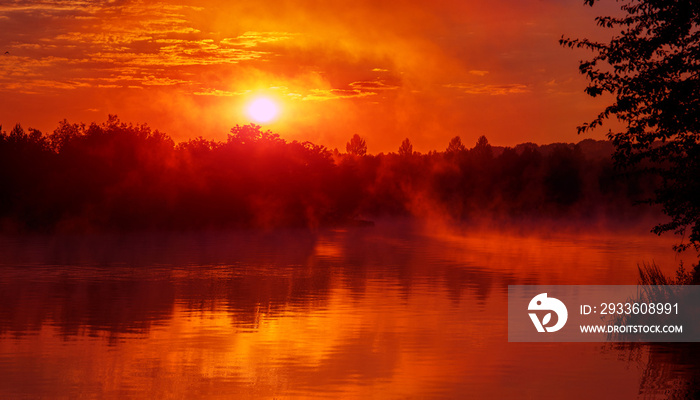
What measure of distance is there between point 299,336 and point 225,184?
9263 cm

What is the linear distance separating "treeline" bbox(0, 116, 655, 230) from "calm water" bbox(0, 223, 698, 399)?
50457 millimetres

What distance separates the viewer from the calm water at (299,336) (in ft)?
58.9

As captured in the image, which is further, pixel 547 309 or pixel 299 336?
pixel 547 309

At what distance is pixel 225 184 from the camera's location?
4555 inches

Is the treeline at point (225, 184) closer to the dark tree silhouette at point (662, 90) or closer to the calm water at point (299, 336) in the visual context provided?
the calm water at point (299, 336)

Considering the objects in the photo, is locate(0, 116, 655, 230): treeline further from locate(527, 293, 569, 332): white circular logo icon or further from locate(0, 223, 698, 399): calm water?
locate(527, 293, 569, 332): white circular logo icon

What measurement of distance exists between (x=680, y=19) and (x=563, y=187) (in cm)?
13252

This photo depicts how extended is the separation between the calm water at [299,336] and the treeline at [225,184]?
166ft

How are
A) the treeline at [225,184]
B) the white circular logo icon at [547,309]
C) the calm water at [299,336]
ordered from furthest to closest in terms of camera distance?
the treeline at [225,184], the white circular logo icon at [547,309], the calm water at [299,336]

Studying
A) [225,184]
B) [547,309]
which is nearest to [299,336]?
[547,309]

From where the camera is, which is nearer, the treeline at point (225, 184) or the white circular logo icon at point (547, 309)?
the white circular logo icon at point (547, 309)

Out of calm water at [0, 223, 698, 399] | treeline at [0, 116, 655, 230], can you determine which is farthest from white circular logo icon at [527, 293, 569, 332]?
treeline at [0, 116, 655, 230]

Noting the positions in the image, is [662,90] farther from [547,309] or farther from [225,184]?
[225,184]

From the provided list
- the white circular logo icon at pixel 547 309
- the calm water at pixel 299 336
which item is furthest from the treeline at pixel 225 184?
the white circular logo icon at pixel 547 309
